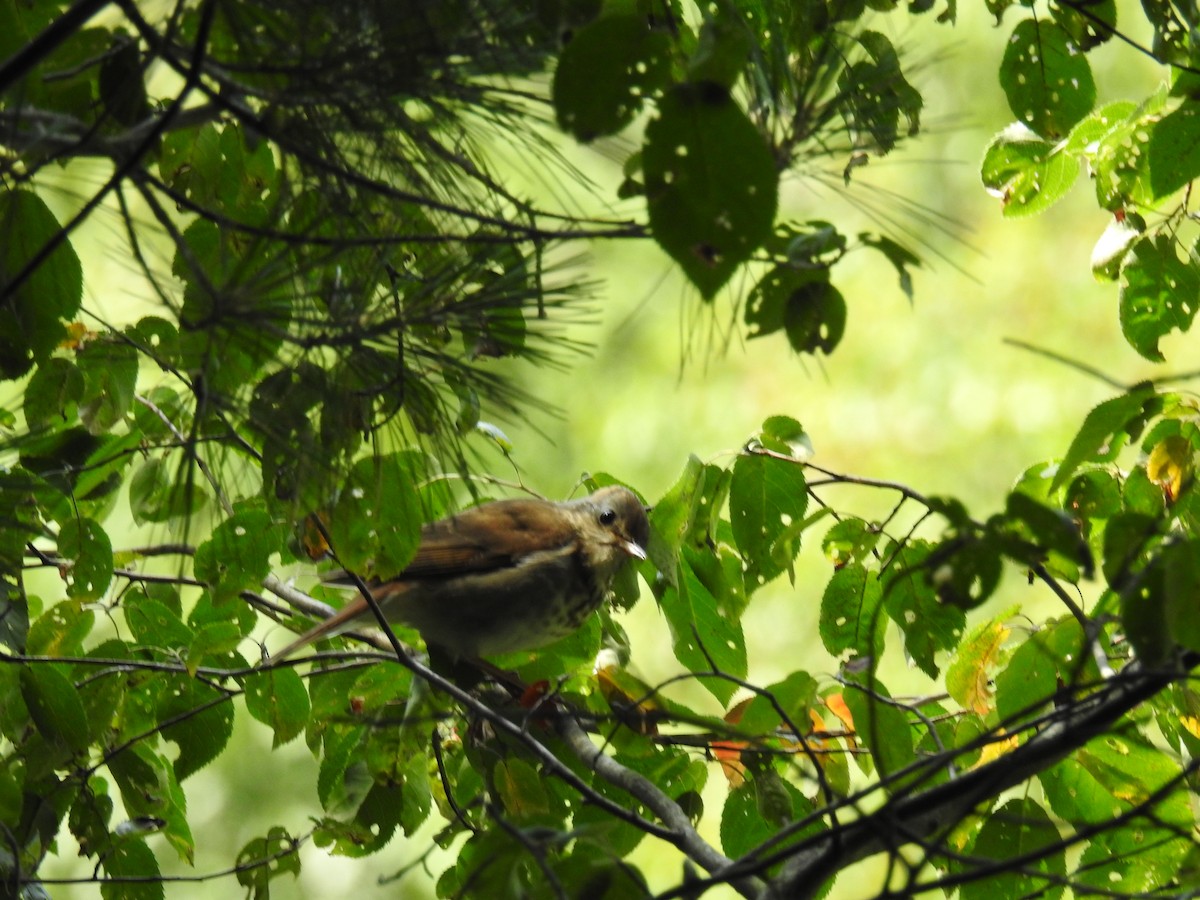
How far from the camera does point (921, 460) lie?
678 centimetres

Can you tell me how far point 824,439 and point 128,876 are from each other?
5.10m

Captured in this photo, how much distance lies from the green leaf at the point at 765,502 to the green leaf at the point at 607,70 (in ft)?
4.26

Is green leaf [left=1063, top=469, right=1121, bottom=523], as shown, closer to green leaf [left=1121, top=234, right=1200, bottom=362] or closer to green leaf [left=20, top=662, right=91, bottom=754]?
green leaf [left=1121, top=234, right=1200, bottom=362]

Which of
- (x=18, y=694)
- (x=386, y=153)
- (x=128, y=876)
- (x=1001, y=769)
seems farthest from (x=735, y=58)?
(x=128, y=876)

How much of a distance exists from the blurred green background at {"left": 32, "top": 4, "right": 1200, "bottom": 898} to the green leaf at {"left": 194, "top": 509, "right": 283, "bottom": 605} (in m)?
4.14

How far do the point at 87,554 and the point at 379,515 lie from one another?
0.74 metres

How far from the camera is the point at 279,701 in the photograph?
8.87ft

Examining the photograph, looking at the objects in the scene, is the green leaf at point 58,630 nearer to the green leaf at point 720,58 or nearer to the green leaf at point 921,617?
the green leaf at point 921,617

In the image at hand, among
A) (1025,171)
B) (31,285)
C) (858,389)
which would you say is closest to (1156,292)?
(1025,171)

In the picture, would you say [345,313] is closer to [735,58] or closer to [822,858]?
[735,58]

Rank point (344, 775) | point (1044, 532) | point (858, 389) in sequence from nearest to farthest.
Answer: point (1044, 532), point (344, 775), point (858, 389)

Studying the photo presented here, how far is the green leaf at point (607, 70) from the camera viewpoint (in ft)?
4.70

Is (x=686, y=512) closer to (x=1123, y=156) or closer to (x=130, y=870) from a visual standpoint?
(x=1123, y=156)

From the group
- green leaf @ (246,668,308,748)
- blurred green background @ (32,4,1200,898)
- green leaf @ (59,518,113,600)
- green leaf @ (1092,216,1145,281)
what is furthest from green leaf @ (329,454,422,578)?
blurred green background @ (32,4,1200,898)
